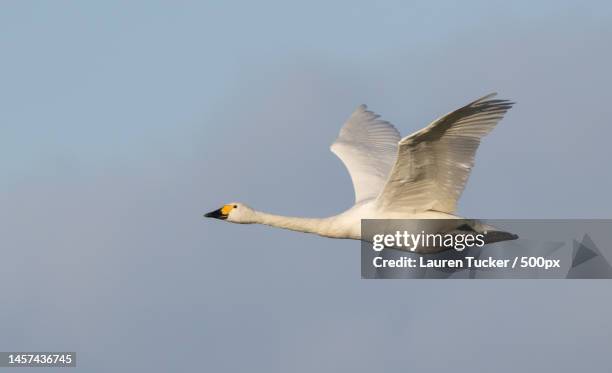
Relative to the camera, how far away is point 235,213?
32.5 meters

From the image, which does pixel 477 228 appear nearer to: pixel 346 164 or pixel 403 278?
pixel 403 278

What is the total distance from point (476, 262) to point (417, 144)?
4.44 m

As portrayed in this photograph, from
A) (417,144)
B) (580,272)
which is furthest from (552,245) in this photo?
(417,144)

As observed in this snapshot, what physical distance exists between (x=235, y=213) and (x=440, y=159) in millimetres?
5286

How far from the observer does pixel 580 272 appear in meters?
31.3

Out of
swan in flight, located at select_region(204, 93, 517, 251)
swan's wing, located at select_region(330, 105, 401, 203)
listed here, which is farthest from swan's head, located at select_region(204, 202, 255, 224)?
swan's wing, located at select_region(330, 105, 401, 203)

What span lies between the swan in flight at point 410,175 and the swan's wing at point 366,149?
2cm

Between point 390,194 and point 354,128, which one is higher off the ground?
point 354,128

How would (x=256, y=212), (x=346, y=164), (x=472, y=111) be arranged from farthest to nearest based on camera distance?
1. (x=346, y=164)
2. (x=256, y=212)
3. (x=472, y=111)

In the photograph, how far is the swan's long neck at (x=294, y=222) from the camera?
31281 millimetres

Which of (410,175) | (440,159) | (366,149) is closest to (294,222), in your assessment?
(410,175)

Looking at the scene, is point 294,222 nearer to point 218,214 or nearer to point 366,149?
point 218,214

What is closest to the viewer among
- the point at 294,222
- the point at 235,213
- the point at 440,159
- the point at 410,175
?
the point at 440,159

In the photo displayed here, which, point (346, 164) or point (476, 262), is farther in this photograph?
point (346, 164)
